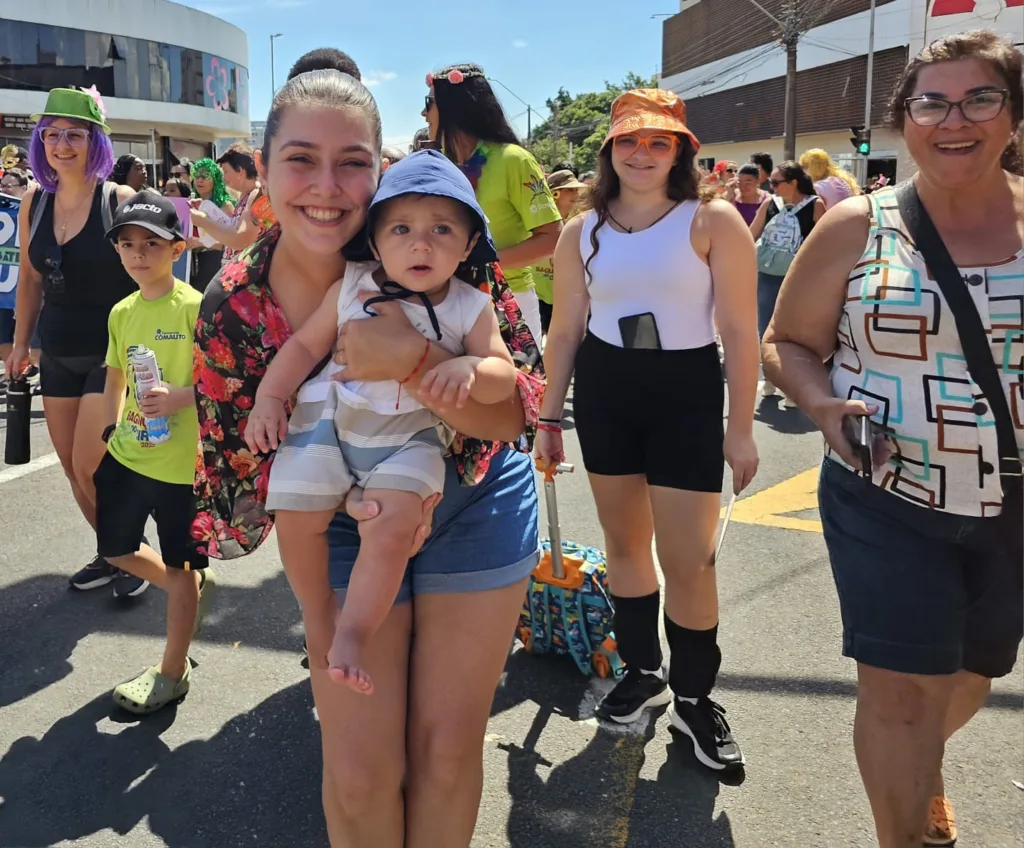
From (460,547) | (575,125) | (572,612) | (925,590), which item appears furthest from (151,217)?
(575,125)

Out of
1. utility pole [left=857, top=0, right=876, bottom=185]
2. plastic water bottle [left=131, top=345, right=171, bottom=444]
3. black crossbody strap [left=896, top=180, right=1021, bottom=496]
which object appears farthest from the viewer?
utility pole [left=857, top=0, right=876, bottom=185]

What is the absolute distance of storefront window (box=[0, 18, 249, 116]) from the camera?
41531 mm

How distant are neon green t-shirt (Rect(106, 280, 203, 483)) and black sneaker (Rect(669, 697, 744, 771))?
1.97 m

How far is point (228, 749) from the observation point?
9.89 feet

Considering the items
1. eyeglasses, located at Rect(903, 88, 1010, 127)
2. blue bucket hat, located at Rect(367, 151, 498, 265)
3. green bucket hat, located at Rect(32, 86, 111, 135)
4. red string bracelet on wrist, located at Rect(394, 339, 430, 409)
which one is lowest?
red string bracelet on wrist, located at Rect(394, 339, 430, 409)

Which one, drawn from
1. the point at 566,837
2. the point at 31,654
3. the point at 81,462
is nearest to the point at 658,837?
the point at 566,837

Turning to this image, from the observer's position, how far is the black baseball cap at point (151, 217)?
3.30 meters

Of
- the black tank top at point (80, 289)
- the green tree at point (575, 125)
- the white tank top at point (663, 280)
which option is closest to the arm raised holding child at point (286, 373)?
the white tank top at point (663, 280)

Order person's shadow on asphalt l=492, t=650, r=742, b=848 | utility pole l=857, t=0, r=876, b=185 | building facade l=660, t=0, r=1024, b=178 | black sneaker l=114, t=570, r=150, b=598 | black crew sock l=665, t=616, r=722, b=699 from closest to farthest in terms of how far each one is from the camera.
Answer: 1. person's shadow on asphalt l=492, t=650, r=742, b=848
2. black crew sock l=665, t=616, r=722, b=699
3. black sneaker l=114, t=570, r=150, b=598
4. utility pole l=857, t=0, r=876, b=185
5. building facade l=660, t=0, r=1024, b=178

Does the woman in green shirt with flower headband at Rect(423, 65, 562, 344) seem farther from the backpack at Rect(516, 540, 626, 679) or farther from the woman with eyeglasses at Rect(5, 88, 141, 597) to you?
the woman with eyeglasses at Rect(5, 88, 141, 597)

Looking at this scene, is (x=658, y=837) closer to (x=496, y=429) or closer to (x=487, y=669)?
(x=487, y=669)

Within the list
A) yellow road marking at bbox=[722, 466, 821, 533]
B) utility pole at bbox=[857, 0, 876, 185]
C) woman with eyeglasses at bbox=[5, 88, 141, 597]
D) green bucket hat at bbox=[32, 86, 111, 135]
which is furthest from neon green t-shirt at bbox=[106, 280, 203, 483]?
utility pole at bbox=[857, 0, 876, 185]

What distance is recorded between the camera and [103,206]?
403cm

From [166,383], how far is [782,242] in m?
6.04
